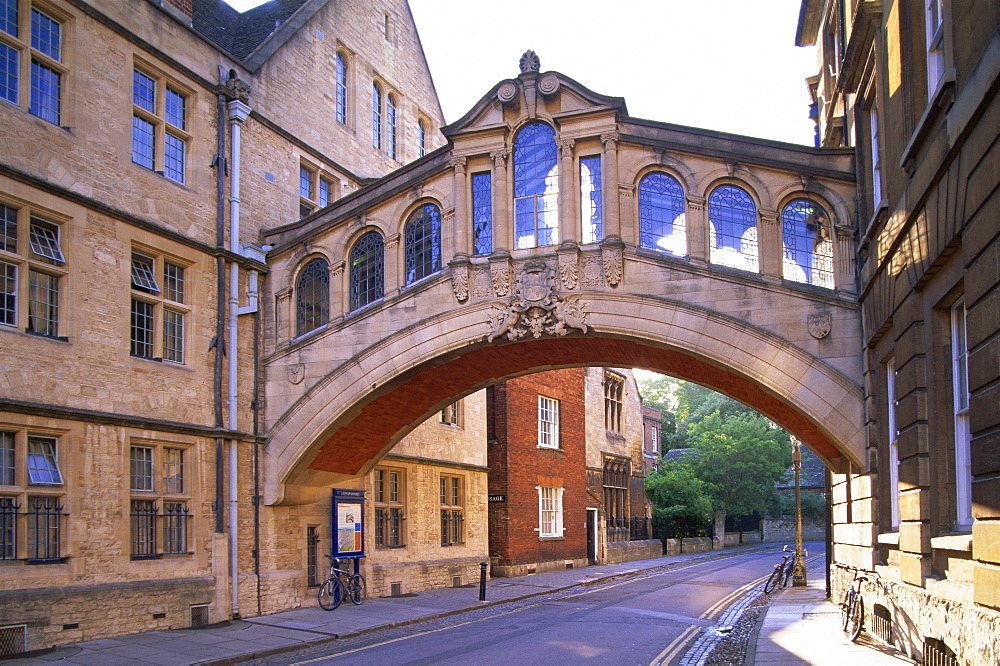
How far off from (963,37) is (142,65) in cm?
1403

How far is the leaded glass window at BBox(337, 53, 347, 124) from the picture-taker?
24.6 m

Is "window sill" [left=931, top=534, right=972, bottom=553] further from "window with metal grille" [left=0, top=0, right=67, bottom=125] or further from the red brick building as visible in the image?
the red brick building

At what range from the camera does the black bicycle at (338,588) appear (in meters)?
19.1

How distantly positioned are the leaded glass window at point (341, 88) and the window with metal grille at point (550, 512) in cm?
1391

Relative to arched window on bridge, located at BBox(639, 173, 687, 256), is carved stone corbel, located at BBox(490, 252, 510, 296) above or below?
below

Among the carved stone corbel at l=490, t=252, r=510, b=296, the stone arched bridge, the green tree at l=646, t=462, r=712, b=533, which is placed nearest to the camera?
the stone arched bridge

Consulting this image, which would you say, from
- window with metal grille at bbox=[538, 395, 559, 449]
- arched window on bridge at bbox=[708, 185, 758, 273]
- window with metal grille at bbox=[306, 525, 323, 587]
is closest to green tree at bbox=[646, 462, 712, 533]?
window with metal grille at bbox=[538, 395, 559, 449]

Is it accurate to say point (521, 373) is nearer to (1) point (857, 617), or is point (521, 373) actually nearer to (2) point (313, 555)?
(2) point (313, 555)

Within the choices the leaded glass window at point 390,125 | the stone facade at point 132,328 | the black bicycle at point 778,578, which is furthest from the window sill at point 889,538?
the leaded glass window at point 390,125

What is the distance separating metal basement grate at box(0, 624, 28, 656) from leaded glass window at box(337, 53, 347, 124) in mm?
15252

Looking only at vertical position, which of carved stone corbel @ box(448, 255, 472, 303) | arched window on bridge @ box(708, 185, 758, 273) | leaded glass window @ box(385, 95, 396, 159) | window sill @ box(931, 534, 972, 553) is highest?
leaded glass window @ box(385, 95, 396, 159)

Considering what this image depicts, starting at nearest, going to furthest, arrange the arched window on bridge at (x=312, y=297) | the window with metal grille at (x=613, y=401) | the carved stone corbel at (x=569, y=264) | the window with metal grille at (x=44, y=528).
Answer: the window with metal grille at (x=44, y=528) → the carved stone corbel at (x=569, y=264) → the arched window on bridge at (x=312, y=297) → the window with metal grille at (x=613, y=401)

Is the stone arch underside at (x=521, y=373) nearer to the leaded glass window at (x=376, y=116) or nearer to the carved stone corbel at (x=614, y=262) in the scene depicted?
the carved stone corbel at (x=614, y=262)

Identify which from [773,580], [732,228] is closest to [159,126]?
[732,228]
